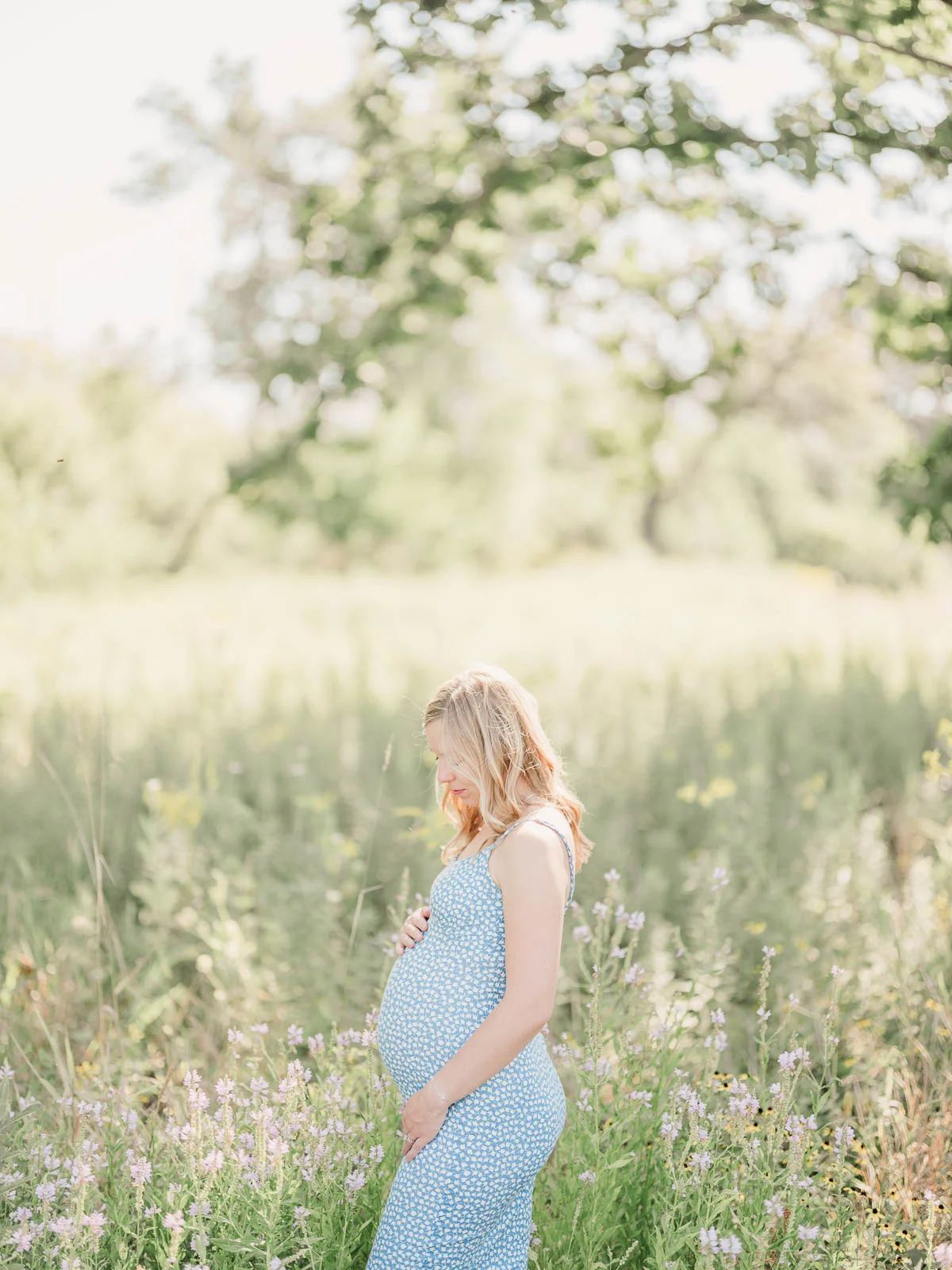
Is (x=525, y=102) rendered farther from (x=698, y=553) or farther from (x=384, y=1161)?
(x=698, y=553)

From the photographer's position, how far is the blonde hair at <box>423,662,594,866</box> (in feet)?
7.11

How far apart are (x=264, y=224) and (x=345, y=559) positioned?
44.7ft

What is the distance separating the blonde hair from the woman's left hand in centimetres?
48

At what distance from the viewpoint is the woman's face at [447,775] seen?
2213 mm

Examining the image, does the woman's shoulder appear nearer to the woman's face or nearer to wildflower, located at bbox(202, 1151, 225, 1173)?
the woman's face

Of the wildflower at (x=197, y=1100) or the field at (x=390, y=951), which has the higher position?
the wildflower at (x=197, y=1100)

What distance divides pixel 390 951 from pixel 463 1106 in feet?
3.21

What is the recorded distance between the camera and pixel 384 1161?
8.22 feet

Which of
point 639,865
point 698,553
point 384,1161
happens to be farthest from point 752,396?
point 384,1161

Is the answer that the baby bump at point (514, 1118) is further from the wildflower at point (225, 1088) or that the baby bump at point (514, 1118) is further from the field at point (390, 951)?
the wildflower at point (225, 1088)

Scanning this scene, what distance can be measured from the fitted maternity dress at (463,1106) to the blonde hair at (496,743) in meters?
0.08

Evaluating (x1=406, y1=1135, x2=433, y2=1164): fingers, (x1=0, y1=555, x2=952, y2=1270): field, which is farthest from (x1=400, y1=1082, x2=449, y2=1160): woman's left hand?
(x1=0, y1=555, x2=952, y2=1270): field

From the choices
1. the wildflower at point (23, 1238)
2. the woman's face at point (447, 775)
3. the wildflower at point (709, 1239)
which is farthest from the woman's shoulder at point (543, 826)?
the wildflower at point (23, 1238)

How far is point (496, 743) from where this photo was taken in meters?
2.17
